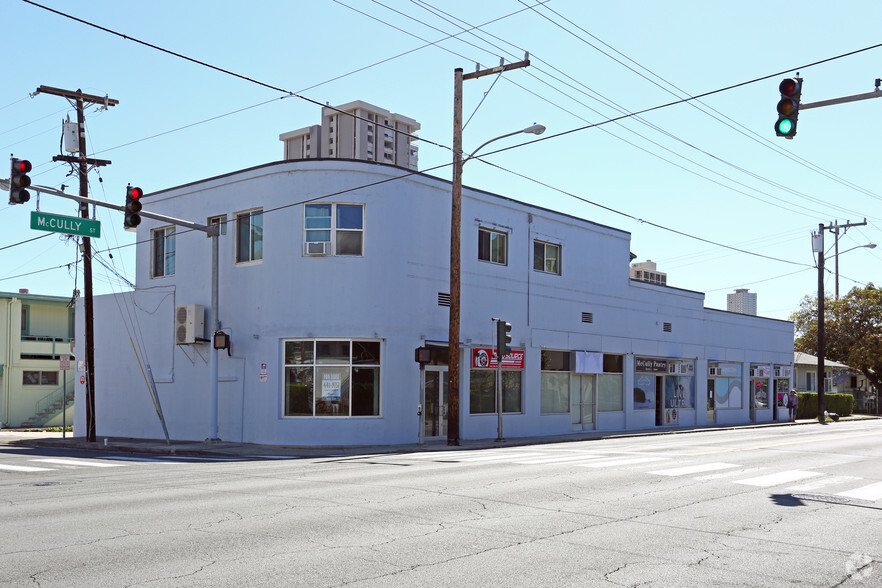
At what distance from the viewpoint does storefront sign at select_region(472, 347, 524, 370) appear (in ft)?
90.4

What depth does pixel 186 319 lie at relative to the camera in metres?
26.1

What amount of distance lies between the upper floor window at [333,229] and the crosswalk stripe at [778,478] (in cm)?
1341

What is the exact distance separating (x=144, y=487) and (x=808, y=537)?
9576 mm

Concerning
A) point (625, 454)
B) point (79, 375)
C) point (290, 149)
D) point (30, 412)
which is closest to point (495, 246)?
point (625, 454)

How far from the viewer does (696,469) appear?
629 inches

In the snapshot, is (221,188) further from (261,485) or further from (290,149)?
(290,149)

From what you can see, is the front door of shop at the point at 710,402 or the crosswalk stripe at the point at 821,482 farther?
the front door of shop at the point at 710,402

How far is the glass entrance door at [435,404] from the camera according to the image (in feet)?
85.5

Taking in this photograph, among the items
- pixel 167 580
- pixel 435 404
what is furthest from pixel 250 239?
pixel 167 580

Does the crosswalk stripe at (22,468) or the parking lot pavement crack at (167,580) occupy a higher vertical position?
the parking lot pavement crack at (167,580)

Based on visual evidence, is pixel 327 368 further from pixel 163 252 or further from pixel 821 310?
pixel 821 310

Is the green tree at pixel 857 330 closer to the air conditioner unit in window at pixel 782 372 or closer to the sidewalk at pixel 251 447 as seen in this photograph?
the air conditioner unit in window at pixel 782 372

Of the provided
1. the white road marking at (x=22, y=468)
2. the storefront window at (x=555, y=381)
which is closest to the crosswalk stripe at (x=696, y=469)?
the white road marking at (x=22, y=468)

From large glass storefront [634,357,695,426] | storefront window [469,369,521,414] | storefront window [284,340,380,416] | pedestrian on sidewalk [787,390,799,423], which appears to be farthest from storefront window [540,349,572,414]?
pedestrian on sidewalk [787,390,799,423]
